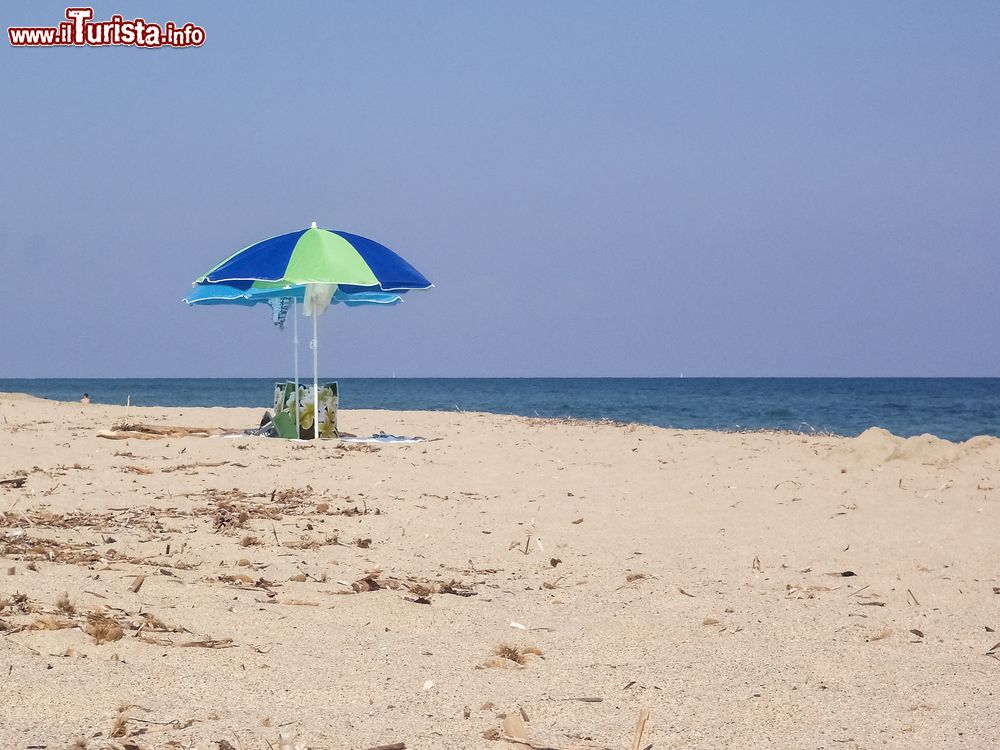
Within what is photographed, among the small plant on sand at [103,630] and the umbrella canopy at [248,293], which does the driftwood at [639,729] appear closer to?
the small plant on sand at [103,630]

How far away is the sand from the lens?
2.52m

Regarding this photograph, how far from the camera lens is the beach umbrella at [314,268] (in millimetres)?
9734

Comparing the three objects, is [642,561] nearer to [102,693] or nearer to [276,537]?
[276,537]

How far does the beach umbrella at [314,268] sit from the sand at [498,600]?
2280 millimetres

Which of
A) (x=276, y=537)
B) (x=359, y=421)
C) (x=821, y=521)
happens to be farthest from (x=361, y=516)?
(x=359, y=421)

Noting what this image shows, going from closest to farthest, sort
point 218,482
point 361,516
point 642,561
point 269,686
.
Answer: point 269,686
point 642,561
point 361,516
point 218,482

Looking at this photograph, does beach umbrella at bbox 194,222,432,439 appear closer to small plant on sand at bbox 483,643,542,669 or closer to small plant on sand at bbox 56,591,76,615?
small plant on sand at bbox 56,591,76,615

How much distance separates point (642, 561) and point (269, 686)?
2.50 meters

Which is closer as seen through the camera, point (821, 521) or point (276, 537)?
point (276, 537)

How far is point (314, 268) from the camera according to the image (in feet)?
32.0

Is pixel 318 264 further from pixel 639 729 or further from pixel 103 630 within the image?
pixel 639 729

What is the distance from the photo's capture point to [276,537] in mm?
4930

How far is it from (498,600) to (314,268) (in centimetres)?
628

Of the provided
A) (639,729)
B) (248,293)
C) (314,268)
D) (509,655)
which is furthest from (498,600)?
(248,293)
